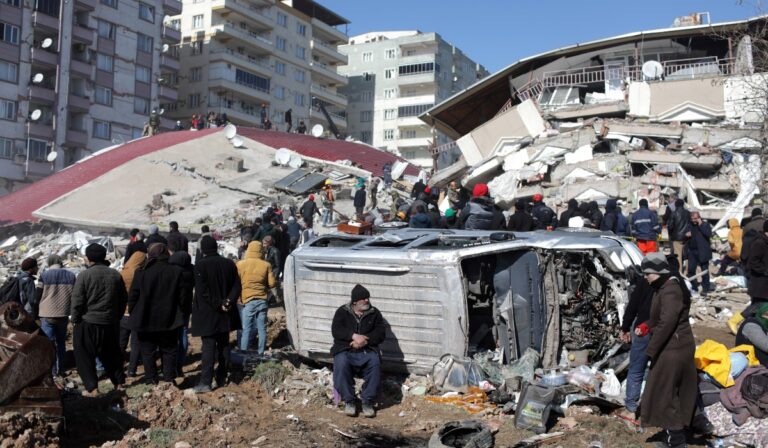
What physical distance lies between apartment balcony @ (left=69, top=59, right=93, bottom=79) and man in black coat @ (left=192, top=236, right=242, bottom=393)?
44.8 metres

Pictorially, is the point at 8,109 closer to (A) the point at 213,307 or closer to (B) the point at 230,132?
(B) the point at 230,132

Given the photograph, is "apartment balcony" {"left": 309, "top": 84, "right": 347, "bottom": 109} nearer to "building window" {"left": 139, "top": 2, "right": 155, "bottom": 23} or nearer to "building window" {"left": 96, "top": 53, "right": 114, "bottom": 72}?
"building window" {"left": 139, "top": 2, "right": 155, "bottom": 23}

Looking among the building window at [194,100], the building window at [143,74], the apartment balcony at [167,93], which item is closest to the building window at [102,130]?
the building window at [143,74]

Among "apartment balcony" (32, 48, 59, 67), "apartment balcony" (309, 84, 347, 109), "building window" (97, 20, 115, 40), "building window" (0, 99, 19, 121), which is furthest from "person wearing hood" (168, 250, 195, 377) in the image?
"apartment balcony" (309, 84, 347, 109)

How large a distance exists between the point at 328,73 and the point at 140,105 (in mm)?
23861

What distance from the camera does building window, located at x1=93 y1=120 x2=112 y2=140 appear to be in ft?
162

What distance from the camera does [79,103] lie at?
4797 cm

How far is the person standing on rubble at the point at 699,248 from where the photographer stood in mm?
12773

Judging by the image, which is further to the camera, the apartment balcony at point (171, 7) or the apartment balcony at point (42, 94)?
the apartment balcony at point (171, 7)

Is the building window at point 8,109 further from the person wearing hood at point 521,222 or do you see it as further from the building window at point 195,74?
the person wearing hood at point 521,222

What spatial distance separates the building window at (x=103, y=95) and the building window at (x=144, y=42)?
5.05 m

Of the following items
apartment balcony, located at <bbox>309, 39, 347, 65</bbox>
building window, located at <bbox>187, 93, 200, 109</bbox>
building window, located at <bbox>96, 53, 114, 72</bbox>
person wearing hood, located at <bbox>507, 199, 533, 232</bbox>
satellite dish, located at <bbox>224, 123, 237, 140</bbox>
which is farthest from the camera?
apartment balcony, located at <bbox>309, 39, 347, 65</bbox>

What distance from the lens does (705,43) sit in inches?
1082

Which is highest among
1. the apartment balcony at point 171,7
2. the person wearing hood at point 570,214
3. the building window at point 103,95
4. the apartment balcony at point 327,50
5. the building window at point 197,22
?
the apartment balcony at point 327,50
